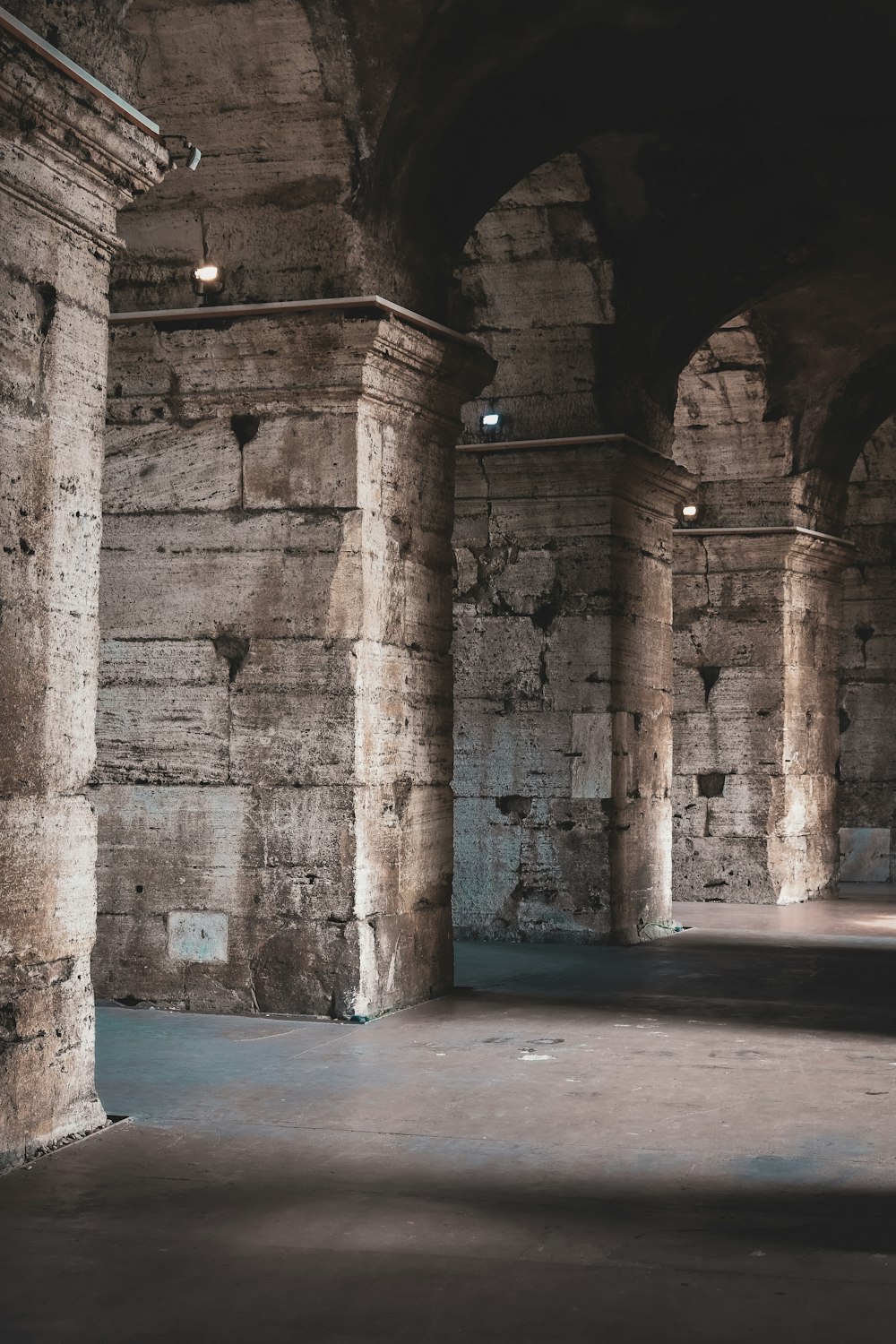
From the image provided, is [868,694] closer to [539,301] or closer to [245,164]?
[539,301]

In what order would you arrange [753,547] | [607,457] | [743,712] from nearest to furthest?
1. [607,457]
2. [753,547]
3. [743,712]

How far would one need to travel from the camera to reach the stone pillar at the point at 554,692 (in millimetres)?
9617

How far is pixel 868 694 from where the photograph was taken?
15.7 m

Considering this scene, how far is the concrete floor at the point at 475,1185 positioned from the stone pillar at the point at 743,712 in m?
5.35

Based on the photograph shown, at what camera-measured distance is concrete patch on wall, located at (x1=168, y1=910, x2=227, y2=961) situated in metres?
6.97

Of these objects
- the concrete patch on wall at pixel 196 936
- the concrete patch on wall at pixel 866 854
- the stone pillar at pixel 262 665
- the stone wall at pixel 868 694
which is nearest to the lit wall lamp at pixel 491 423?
the stone pillar at pixel 262 665

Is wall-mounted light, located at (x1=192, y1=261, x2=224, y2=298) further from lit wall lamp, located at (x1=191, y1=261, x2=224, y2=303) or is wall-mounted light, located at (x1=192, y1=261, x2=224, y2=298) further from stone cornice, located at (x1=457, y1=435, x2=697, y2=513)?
stone cornice, located at (x1=457, y1=435, x2=697, y2=513)

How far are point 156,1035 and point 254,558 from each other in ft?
6.47

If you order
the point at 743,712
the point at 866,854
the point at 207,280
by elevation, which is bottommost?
the point at 866,854

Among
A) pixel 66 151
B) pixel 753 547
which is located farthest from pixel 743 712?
pixel 66 151

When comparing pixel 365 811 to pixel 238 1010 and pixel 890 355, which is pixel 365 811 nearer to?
pixel 238 1010

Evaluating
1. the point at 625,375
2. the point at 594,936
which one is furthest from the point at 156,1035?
the point at 625,375

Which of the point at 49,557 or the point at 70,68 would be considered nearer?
the point at 70,68

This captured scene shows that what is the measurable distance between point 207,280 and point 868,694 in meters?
10.1
